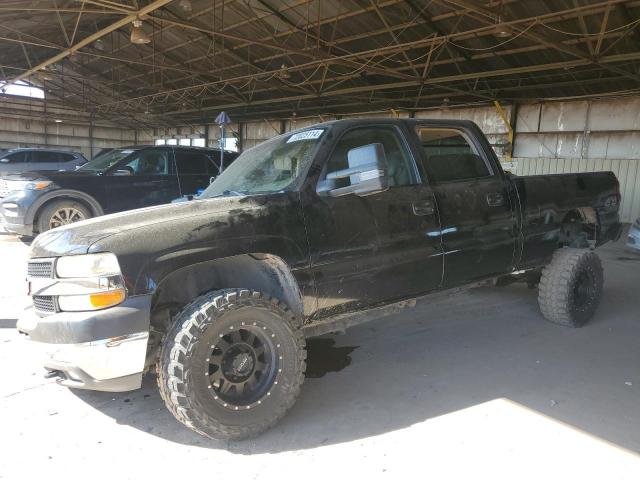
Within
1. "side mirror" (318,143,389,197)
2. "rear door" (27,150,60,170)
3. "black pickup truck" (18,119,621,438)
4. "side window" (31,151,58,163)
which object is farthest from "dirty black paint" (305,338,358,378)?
"side window" (31,151,58,163)

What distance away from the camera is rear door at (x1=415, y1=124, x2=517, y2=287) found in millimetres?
3793

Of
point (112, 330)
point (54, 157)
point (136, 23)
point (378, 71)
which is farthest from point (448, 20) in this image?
→ point (54, 157)

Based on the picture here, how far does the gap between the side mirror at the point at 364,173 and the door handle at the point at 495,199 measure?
134 centimetres

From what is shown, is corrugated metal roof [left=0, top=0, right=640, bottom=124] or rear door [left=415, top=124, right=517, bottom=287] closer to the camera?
rear door [left=415, top=124, right=517, bottom=287]

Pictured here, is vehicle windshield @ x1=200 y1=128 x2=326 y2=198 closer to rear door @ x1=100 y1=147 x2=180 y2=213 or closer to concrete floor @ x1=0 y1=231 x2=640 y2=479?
concrete floor @ x1=0 y1=231 x2=640 y2=479

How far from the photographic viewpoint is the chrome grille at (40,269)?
9.23 ft

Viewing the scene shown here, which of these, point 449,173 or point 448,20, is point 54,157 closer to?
point 448,20

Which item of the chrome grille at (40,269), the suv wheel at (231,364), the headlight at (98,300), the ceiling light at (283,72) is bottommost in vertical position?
the suv wheel at (231,364)

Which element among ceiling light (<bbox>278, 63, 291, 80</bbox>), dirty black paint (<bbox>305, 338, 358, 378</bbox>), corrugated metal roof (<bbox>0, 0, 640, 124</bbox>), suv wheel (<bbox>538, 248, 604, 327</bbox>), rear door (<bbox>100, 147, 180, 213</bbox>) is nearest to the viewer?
dirty black paint (<bbox>305, 338, 358, 378</bbox>)

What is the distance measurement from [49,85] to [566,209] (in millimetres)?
30671

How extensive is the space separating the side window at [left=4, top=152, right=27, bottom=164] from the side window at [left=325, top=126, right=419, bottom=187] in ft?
55.1

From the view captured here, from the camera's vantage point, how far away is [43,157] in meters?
16.5

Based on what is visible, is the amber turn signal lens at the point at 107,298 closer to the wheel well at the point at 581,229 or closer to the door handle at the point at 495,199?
the door handle at the point at 495,199

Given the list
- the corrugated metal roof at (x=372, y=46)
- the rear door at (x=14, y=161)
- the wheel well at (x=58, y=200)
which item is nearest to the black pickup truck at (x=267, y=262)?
the wheel well at (x=58, y=200)
